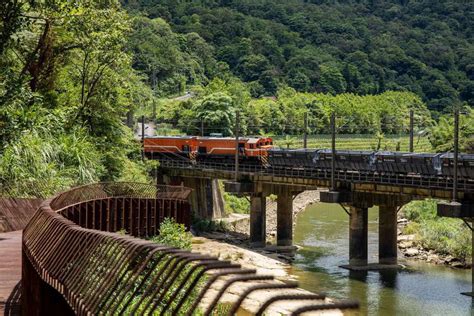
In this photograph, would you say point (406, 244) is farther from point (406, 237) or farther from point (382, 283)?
point (382, 283)

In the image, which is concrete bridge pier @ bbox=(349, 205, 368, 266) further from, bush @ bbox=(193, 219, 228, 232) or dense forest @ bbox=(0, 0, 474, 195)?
bush @ bbox=(193, 219, 228, 232)

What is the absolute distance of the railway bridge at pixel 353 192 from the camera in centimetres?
3466

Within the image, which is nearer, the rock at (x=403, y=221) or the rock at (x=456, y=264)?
the rock at (x=456, y=264)

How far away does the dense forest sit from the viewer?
32250mm

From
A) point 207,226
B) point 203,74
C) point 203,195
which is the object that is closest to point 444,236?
point 207,226

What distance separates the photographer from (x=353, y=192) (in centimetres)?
3928

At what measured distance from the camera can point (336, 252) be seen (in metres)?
42.9

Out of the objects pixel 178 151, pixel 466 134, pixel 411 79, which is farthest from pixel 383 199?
pixel 411 79

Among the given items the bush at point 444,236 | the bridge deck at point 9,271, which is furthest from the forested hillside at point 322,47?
the bridge deck at point 9,271

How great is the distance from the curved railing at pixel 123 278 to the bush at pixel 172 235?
→ 490 inches

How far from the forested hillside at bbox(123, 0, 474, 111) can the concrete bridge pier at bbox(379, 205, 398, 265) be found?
7712 centimetres

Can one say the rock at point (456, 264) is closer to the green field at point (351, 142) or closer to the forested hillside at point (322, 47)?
the green field at point (351, 142)

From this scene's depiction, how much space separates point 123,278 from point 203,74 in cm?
12215

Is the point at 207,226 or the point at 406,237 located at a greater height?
the point at 207,226
